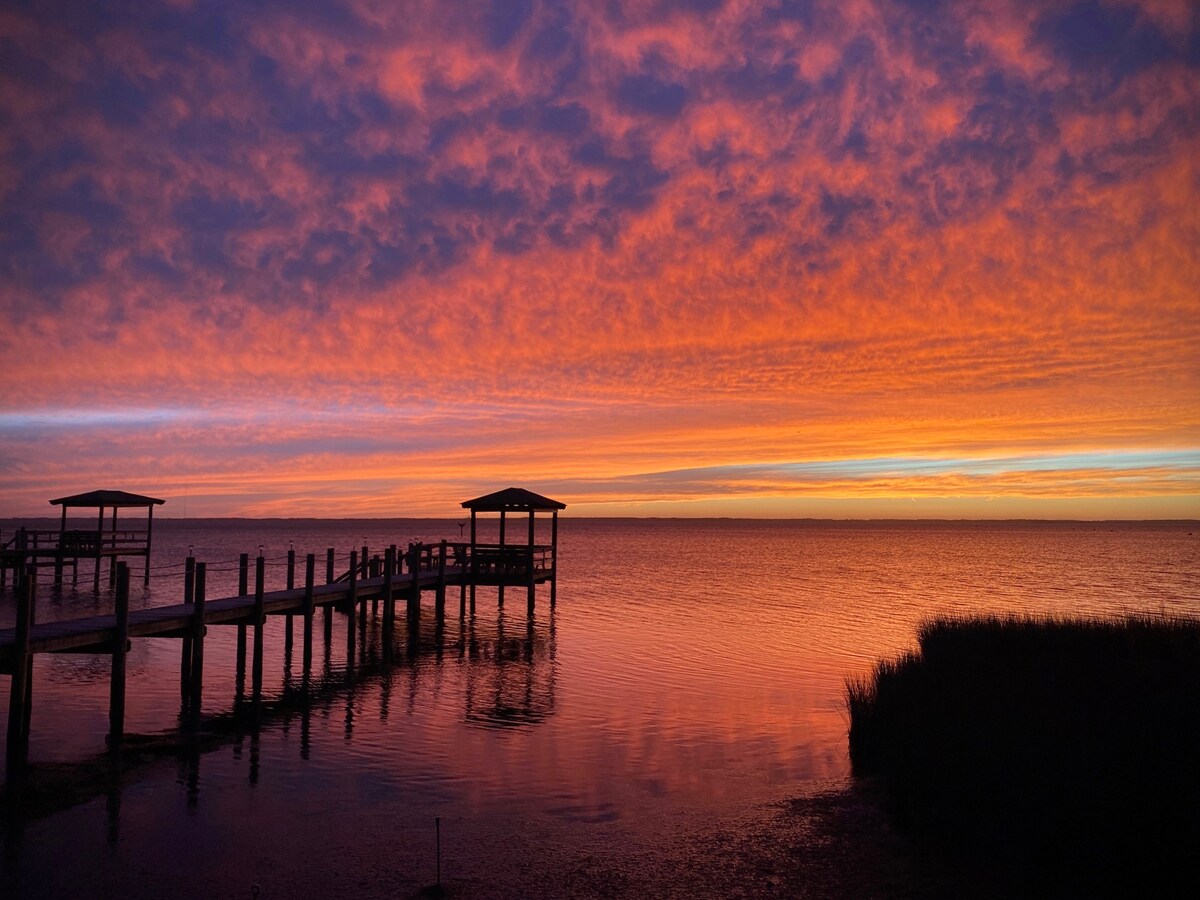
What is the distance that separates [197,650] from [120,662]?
1.97m

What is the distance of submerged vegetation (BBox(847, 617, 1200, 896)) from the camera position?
9.02 meters

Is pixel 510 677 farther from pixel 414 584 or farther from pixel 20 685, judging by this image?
pixel 20 685

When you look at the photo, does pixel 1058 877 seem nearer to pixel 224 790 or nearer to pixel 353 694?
pixel 224 790

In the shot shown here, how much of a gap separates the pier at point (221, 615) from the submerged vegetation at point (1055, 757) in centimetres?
1255

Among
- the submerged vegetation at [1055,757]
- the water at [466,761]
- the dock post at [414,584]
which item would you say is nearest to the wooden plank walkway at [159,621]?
the water at [466,761]

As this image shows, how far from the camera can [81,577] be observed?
174 ft

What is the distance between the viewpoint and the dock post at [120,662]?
15.9m

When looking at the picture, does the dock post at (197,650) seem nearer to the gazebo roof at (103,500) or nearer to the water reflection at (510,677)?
the water reflection at (510,677)

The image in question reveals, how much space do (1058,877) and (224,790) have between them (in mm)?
10392

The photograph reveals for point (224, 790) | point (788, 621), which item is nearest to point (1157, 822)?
point (224, 790)

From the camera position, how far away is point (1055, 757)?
1083 cm

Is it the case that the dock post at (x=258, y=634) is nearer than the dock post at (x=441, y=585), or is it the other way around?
the dock post at (x=258, y=634)

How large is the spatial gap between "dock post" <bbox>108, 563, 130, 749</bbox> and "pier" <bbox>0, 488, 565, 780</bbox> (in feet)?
0.06

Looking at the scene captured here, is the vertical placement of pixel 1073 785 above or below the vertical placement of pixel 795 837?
above
